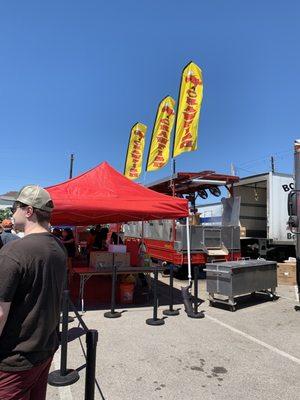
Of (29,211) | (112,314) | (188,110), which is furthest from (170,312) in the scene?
(188,110)

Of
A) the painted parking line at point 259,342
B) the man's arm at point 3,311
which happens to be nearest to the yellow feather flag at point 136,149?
the painted parking line at point 259,342

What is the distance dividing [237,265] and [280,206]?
6.77 metres

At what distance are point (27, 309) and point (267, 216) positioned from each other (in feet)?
45.3

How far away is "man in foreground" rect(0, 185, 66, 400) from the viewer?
2031mm

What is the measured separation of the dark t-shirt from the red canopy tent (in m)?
5.90

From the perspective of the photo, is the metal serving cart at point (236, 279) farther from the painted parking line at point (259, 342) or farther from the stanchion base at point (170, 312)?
the stanchion base at point (170, 312)

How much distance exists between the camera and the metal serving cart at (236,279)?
28.1ft

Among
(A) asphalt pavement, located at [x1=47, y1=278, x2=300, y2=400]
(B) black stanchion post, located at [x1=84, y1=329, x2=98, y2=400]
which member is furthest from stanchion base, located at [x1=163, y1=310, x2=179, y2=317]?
(B) black stanchion post, located at [x1=84, y1=329, x2=98, y2=400]

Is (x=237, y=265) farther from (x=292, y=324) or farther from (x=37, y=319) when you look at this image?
(x=37, y=319)

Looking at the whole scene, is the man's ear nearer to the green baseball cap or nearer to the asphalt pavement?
the green baseball cap

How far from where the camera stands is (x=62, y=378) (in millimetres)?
4590

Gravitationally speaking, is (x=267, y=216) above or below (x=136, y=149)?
below

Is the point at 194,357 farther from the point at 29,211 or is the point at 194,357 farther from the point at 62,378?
the point at 29,211

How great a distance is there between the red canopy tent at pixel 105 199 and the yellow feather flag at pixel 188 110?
14.9 ft
